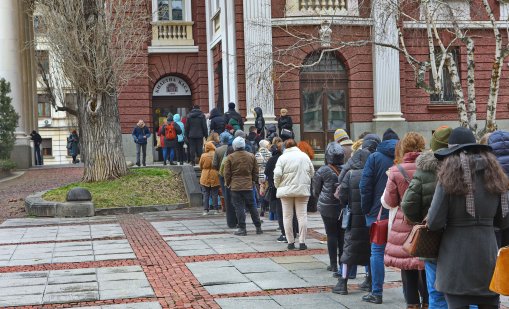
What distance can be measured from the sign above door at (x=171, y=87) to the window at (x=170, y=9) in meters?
2.72

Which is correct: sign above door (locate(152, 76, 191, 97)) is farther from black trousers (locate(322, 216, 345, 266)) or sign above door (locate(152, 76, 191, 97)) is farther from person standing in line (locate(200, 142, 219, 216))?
black trousers (locate(322, 216, 345, 266))

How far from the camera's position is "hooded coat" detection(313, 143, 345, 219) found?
380 inches

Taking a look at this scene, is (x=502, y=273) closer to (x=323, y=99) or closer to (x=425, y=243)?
(x=425, y=243)

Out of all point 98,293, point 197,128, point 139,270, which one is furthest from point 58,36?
point 98,293

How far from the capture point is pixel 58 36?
69.3 ft

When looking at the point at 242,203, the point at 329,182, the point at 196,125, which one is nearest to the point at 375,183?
the point at 329,182

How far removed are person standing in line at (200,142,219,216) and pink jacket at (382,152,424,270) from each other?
31.1ft

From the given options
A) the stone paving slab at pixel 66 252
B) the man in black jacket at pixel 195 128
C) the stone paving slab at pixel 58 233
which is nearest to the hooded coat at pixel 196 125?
the man in black jacket at pixel 195 128

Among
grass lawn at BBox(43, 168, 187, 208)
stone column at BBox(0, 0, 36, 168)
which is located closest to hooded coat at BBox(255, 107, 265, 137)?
grass lawn at BBox(43, 168, 187, 208)

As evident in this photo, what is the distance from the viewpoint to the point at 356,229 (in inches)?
337

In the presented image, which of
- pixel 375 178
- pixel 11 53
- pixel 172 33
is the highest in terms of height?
pixel 172 33

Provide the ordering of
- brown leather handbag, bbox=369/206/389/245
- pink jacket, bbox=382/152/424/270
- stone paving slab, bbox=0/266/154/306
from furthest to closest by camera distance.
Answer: stone paving slab, bbox=0/266/154/306 → brown leather handbag, bbox=369/206/389/245 → pink jacket, bbox=382/152/424/270

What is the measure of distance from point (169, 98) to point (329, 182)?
25.4m

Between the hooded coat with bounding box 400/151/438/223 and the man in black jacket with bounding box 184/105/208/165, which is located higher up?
the man in black jacket with bounding box 184/105/208/165
